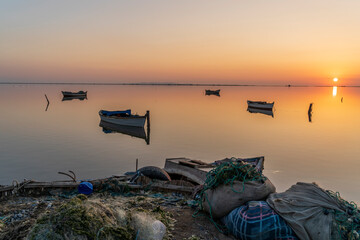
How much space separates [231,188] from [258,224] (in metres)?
0.90

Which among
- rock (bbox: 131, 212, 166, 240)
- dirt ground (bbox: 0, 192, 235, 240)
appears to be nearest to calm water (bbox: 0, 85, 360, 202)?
dirt ground (bbox: 0, 192, 235, 240)

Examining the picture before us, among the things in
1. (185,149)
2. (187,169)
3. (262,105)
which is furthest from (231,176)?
(262,105)

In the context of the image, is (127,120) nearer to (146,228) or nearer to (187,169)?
(187,169)

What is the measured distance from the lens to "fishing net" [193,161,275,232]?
6.20 meters

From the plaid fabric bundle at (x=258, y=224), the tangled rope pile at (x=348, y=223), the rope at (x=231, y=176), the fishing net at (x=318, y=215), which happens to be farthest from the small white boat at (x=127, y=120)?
the tangled rope pile at (x=348, y=223)

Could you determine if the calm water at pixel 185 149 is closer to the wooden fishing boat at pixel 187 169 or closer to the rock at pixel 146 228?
the wooden fishing boat at pixel 187 169

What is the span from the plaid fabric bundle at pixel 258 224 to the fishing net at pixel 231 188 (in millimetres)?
220

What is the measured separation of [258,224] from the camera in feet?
18.6

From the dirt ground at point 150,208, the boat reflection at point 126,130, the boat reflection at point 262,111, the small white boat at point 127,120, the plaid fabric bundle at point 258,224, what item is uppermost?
the plaid fabric bundle at point 258,224

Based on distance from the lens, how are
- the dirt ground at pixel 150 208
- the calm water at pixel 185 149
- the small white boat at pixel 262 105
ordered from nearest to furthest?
1. the dirt ground at pixel 150 208
2. the calm water at pixel 185 149
3. the small white boat at pixel 262 105

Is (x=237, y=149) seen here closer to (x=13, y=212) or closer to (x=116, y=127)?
(x=116, y=127)

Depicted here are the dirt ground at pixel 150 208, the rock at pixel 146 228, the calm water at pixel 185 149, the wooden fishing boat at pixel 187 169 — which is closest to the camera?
the rock at pixel 146 228

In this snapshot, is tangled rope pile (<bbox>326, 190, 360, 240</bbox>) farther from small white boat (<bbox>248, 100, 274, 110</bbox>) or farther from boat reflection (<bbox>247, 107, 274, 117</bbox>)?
small white boat (<bbox>248, 100, 274, 110</bbox>)

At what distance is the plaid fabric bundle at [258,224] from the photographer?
18.4 ft
